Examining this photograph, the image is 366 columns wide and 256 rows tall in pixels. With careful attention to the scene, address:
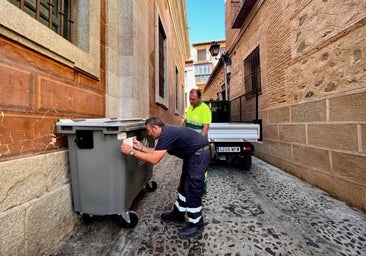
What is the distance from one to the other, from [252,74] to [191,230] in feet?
22.3

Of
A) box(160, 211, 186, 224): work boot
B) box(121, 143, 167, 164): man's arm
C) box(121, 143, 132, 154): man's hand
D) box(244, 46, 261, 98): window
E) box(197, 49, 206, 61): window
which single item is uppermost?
box(197, 49, 206, 61): window

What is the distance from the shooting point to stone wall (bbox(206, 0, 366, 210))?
9.70ft

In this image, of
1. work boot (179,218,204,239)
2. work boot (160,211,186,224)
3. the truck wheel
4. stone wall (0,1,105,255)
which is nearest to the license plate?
the truck wheel

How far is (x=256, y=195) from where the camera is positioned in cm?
344

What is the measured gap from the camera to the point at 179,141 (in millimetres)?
2219

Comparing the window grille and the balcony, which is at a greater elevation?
the balcony

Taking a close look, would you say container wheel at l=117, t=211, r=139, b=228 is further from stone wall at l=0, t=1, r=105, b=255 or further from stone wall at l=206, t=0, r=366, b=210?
stone wall at l=206, t=0, r=366, b=210

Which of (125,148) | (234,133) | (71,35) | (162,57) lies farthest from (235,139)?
(162,57)

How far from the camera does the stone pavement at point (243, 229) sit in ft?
6.45

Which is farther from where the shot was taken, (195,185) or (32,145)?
(195,185)

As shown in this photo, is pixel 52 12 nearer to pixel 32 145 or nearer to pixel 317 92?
pixel 32 145

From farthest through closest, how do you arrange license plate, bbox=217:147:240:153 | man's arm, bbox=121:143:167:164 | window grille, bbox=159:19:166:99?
window grille, bbox=159:19:166:99
license plate, bbox=217:147:240:153
man's arm, bbox=121:143:167:164

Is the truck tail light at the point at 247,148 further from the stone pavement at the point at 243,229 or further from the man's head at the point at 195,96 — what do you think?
the man's head at the point at 195,96

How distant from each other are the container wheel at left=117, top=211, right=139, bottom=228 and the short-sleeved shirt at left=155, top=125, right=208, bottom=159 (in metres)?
0.87
